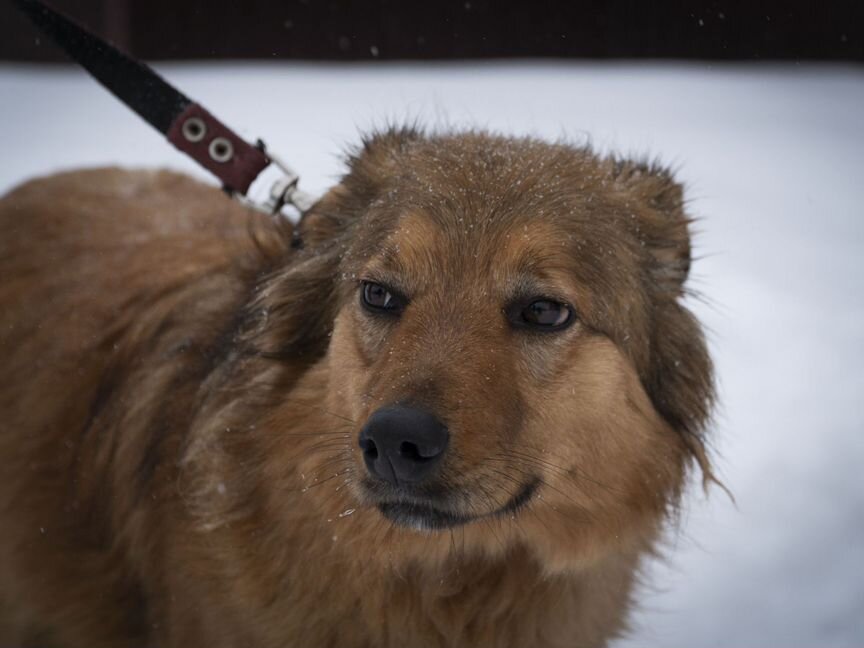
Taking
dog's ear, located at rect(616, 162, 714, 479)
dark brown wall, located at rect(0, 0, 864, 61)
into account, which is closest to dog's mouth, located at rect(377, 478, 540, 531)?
dog's ear, located at rect(616, 162, 714, 479)

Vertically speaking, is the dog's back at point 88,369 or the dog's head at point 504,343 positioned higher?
the dog's head at point 504,343

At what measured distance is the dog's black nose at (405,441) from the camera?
7.27ft

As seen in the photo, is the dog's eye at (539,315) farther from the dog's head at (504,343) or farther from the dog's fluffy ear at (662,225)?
the dog's fluffy ear at (662,225)

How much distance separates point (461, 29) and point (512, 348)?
10.00 m

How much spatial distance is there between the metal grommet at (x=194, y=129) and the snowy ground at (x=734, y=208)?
0.47 metres

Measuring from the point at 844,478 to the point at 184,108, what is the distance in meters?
3.39

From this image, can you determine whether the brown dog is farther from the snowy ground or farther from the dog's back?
the snowy ground

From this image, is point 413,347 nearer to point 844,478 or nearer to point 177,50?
point 844,478

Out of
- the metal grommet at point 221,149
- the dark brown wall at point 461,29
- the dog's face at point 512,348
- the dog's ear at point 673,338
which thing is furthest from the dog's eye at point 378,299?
the dark brown wall at point 461,29

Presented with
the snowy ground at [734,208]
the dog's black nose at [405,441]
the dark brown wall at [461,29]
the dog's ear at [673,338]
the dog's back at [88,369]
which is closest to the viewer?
the dog's black nose at [405,441]

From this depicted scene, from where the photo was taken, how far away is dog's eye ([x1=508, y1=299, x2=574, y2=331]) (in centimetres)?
264

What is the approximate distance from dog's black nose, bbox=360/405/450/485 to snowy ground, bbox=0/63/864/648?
1.25 metres

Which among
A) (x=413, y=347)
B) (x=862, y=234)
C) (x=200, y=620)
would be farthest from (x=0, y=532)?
(x=862, y=234)

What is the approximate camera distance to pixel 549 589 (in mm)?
2893
